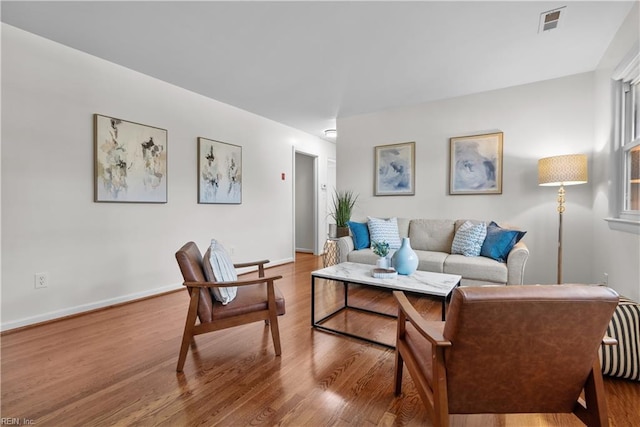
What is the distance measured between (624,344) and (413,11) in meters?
2.54

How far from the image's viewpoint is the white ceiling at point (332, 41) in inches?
85.0

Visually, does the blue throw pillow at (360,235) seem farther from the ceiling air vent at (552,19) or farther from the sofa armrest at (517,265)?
the ceiling air vent at (552,19)

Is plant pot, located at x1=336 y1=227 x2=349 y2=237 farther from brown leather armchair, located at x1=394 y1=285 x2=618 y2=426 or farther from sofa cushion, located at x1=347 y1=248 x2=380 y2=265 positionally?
brown leather armchair, located at x1=394 y1=285 x2=618 y2=426

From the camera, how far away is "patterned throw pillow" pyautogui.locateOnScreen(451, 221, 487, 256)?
10.7ft

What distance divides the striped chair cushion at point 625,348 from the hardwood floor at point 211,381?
0.07m

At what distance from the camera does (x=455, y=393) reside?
1098 mm

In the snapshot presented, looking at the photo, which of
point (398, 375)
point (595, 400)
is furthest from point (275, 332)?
point (595, 400)

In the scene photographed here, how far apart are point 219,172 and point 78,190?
62.8 inches

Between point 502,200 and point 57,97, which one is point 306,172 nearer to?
point 502,200

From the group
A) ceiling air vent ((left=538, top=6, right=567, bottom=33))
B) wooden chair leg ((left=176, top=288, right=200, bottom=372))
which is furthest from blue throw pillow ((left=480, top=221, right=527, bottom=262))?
wooden chair leg ((left=176, top=288, right=200, bottom=372))

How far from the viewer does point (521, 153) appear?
3545mm

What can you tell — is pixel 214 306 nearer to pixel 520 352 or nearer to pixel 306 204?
pixel 520 352

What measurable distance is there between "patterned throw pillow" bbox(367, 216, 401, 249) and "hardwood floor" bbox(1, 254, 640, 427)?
1380mm

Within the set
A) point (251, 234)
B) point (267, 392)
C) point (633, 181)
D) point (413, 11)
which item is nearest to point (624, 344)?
point (633, 181)
